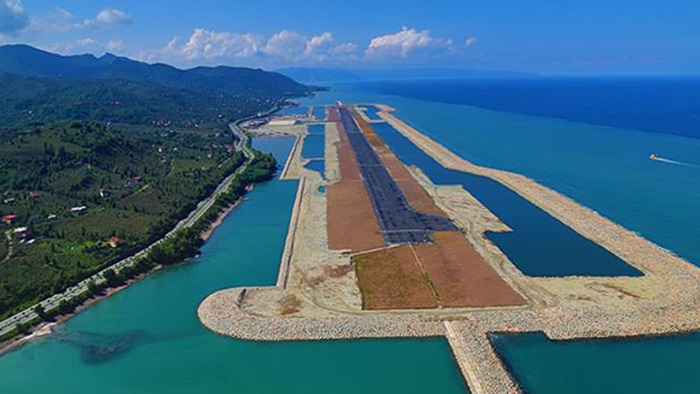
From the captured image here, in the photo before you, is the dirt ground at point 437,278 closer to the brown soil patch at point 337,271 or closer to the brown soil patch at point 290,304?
the brown soil patch at point 337,271

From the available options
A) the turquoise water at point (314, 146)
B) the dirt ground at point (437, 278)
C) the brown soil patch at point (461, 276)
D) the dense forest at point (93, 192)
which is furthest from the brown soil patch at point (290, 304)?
the turquoise water at point (314, 146)

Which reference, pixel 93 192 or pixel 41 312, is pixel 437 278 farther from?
pixel 93 192

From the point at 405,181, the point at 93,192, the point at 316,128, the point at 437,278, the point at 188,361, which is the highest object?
the point at 316,128

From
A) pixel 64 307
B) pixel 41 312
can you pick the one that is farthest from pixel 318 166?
pixel 41 312

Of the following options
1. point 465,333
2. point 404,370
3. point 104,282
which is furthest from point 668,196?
point 104,282

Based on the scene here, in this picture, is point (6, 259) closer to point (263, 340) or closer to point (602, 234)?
point (263, 340)
